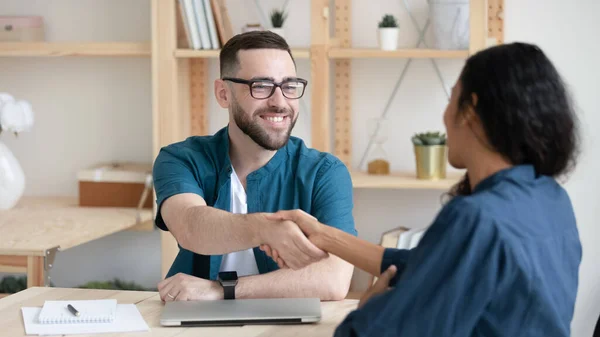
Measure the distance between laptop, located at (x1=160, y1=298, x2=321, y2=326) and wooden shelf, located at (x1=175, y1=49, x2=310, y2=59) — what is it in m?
1.51

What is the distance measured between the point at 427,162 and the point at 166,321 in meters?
1.70

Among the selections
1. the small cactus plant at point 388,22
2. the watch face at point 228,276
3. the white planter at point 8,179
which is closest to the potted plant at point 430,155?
the small cactus plant at point 388,22

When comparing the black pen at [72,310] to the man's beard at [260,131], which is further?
the man's beard at [260,131]

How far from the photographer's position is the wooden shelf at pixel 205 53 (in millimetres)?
3254

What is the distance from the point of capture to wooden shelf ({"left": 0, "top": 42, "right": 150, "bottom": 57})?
343cm

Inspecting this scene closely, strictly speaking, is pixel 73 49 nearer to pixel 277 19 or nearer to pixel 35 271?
pixel 277 19

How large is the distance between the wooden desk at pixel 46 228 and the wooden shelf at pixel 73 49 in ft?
2.00

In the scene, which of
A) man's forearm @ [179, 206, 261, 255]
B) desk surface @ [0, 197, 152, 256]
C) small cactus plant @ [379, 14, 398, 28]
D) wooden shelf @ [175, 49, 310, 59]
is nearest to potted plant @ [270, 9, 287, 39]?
wooden shelf @ [175, 49, 310, 59]

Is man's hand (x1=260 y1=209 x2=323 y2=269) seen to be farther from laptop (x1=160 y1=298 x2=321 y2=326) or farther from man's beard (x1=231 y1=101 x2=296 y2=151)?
man's beard (x1=231 y1=101 x2=296 y2=151)

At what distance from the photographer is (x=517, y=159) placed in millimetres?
1394

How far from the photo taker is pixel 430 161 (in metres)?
3.26

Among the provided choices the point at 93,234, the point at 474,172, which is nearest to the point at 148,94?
the point at 93,234

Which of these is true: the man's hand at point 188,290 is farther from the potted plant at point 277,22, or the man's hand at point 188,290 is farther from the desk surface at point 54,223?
the potted plant at point 277,22

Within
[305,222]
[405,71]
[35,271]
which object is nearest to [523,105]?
[305,222]
